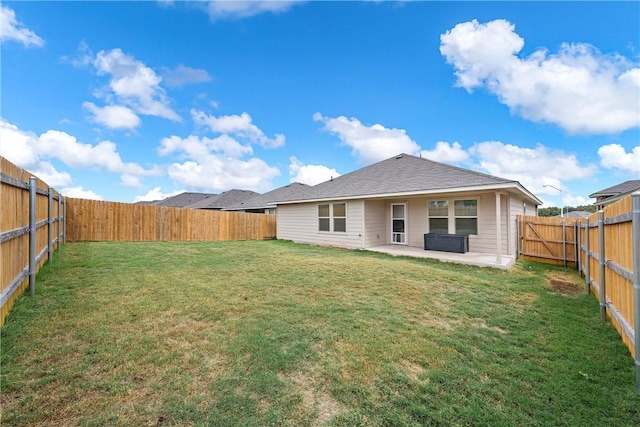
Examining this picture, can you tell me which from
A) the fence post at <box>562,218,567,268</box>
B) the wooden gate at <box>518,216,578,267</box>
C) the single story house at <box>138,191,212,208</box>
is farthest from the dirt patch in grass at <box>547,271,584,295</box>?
the single story house at <box>138,191,212,208</box>

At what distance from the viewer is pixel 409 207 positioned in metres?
12.2

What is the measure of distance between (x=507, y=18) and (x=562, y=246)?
323 inches

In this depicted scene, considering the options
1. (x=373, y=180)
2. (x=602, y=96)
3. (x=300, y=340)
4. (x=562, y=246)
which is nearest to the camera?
(x=300, y=340)

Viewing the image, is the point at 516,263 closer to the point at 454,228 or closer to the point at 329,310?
the point at 454,228

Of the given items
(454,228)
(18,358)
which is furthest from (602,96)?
(18,358)

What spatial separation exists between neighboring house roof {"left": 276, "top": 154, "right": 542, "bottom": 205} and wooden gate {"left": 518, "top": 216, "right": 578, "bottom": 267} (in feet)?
4.17

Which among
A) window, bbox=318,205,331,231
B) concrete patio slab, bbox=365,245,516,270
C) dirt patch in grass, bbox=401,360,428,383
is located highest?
window, bbox=318,205,331,231

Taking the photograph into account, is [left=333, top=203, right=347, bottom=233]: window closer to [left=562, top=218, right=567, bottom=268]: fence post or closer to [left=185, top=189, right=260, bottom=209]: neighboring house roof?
[left=562, top=218, right=567, bottom=268]: fence post

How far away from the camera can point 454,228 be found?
10945 millimetres

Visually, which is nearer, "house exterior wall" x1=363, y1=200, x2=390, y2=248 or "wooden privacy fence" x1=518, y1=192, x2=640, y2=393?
"wooden privacy fence" x1=518, y1=192, x2=640, y2=393

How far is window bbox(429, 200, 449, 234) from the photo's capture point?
11.1 metres

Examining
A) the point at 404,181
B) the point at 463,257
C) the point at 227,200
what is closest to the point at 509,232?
the point at 463,257

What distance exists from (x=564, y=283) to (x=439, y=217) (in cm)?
478

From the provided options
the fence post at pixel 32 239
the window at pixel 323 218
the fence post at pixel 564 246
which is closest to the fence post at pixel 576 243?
the fence post at pixel 564 246
